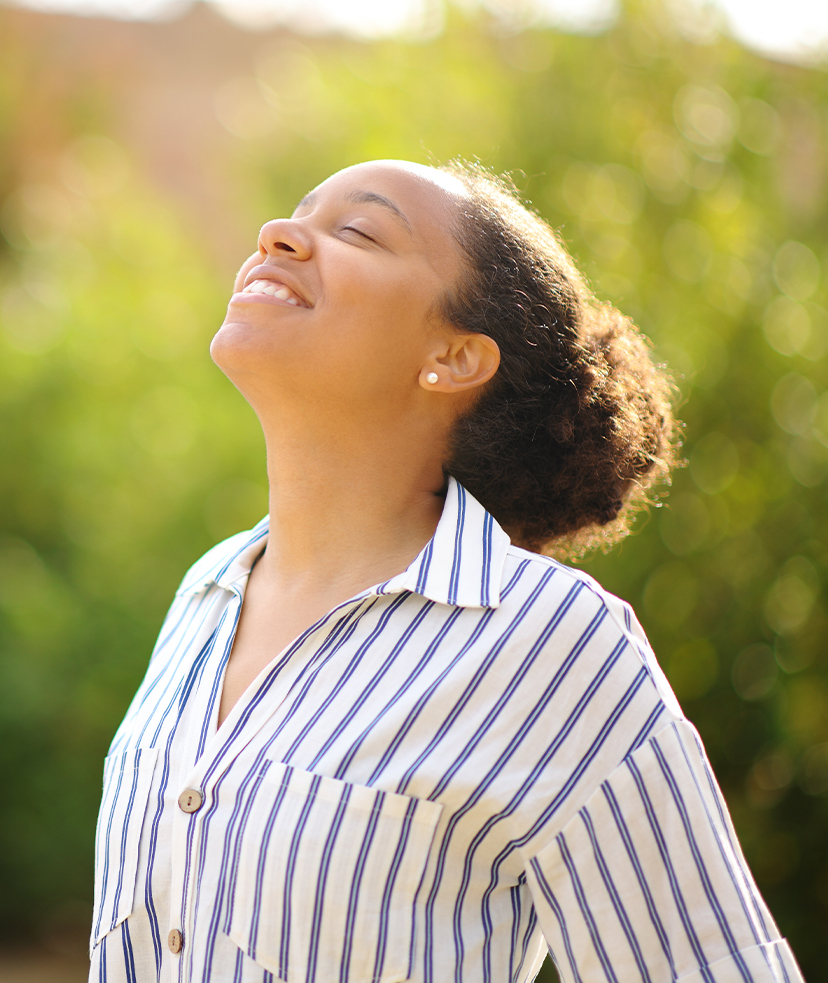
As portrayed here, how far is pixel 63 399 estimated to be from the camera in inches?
194

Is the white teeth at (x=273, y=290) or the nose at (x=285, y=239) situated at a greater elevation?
the nose at (x=285, y=239)

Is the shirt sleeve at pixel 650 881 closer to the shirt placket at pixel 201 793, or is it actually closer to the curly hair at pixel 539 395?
the shirt placket at pixel 201 793

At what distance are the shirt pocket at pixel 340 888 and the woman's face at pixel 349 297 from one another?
61 cm

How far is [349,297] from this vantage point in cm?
148

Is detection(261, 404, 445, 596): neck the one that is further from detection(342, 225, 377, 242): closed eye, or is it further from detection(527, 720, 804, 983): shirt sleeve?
detection(527, 720, 804, 983): shirt sleeve

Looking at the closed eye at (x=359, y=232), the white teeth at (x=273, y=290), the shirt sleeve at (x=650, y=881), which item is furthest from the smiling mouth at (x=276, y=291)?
the shirt sleeve at (x=650, y=881)

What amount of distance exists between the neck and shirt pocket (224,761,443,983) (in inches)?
15.1

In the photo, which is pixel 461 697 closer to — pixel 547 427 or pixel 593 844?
pixel 593 844

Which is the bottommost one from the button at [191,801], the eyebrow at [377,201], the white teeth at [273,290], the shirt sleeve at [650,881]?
the button at [191,801]

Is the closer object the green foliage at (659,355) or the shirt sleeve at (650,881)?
the shirt sleeve at (650,881)

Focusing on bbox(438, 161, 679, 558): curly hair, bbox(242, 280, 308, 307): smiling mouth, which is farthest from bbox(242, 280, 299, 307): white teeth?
bbox(438, 161, 679, 558): curly hair

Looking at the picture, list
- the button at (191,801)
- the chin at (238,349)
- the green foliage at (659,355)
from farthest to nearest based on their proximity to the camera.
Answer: the green foliage at (659,355) < the chin at (238,349) < the button at (191,801)

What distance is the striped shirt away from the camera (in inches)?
48.5

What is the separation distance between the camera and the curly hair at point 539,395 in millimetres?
1619
